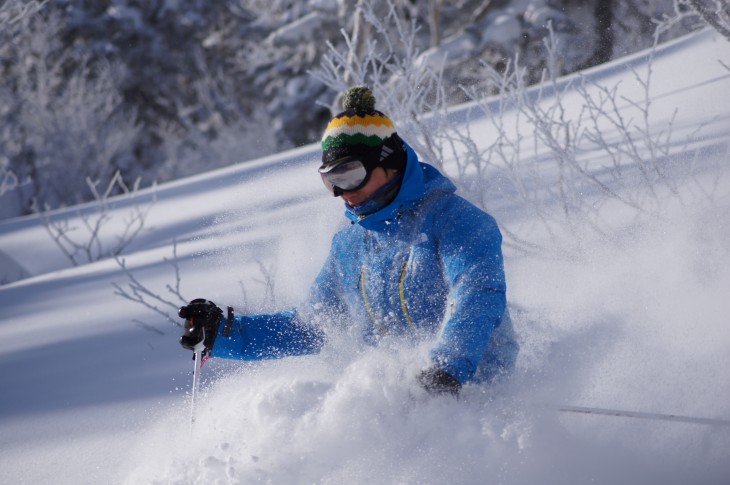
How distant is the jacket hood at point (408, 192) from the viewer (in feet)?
7.13

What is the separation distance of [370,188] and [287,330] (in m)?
0.66

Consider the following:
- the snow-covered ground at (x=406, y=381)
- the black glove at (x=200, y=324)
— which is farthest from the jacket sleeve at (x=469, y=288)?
the black glove at (x=200, y=324)

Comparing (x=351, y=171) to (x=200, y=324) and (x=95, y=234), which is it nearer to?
(x=200, y=324)

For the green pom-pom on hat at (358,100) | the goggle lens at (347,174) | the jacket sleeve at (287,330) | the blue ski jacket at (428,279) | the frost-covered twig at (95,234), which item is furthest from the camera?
the frost-covered twig at (95,234)

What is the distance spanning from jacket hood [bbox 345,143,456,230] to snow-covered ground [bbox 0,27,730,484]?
0.40 m

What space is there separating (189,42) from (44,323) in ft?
55.8

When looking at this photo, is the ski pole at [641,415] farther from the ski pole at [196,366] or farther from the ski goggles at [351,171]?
the ski pole at [196,366]

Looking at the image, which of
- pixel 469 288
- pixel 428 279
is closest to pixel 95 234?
pixel 428 279

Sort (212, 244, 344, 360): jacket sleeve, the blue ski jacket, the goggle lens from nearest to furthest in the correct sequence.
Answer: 1. the blue ski jacket
2. the goggle lens
3. (212, 244, 344, 360): jacket sleeve

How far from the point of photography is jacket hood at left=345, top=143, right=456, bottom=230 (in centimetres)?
217

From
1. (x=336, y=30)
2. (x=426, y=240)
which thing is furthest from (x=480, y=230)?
(x=336, y=30)

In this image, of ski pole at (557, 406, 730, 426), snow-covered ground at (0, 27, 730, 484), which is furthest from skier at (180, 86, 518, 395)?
ski pole at (557, 406, 730, 426)

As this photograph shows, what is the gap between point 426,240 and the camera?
7.07ft

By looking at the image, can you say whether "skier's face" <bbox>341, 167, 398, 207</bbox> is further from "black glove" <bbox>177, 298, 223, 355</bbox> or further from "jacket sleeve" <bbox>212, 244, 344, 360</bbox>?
"black glove" <bbox>177, 298, 223, 355</bbox>
